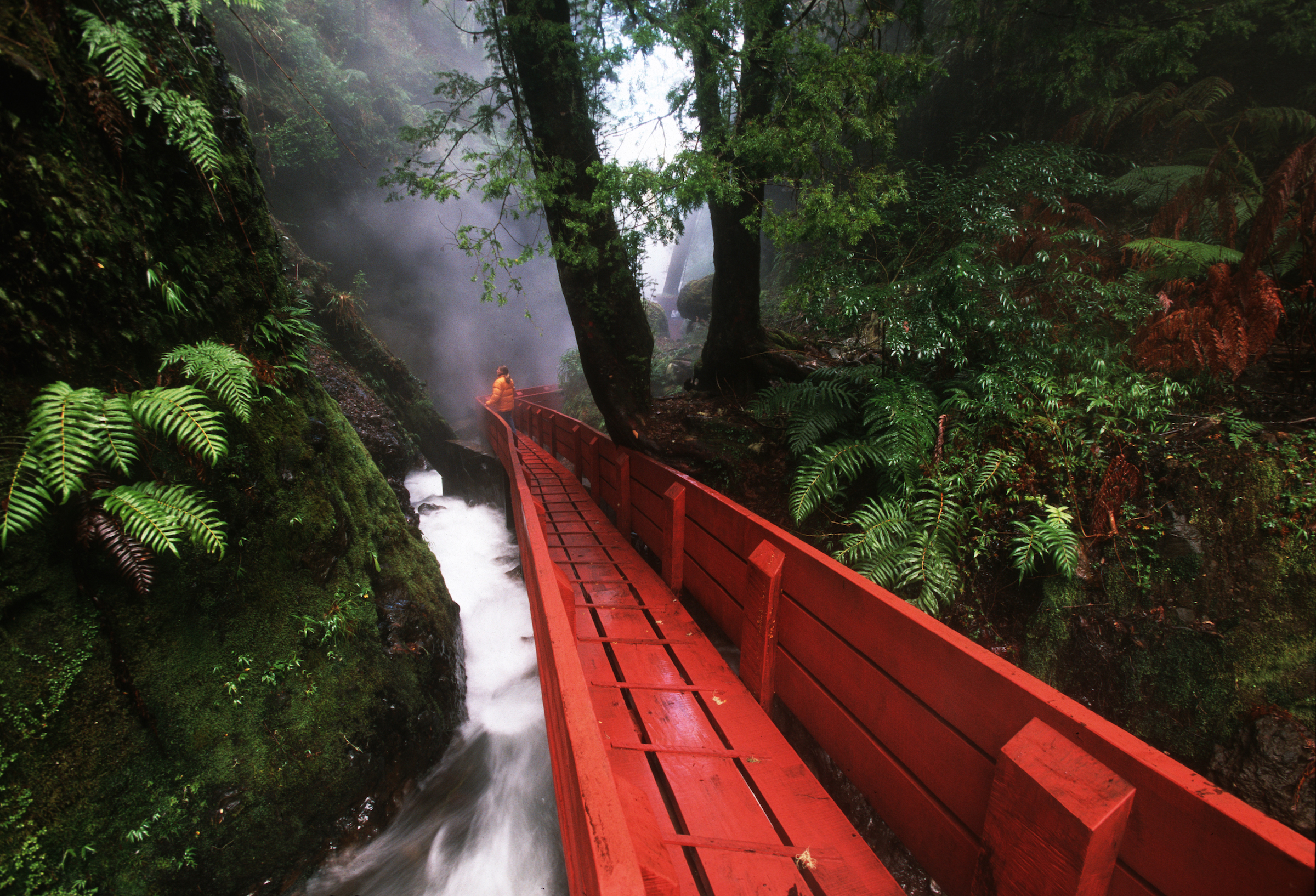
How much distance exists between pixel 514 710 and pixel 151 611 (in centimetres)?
291

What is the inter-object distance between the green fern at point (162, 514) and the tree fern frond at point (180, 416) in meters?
Result: 0.25

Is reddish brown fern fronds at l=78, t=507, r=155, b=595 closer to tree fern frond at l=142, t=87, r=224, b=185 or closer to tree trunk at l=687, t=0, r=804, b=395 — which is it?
tree fern frond at l=142, t=87, r=224, b=185

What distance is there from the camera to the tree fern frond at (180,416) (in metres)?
2.34

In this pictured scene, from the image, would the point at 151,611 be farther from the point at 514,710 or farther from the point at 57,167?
the point at 514,710

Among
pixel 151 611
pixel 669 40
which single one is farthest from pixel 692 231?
pixel 151 611

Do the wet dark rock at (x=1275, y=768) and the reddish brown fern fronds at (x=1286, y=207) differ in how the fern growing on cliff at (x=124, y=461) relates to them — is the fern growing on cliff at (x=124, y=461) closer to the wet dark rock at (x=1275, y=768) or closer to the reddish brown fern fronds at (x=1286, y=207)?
the wet dark rock at (x=1275, y=768)

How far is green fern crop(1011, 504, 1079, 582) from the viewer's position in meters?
2.87

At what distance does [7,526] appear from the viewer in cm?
193

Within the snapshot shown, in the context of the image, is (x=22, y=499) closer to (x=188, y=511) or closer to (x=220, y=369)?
(x=188, y=511)

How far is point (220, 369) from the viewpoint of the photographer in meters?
2.63

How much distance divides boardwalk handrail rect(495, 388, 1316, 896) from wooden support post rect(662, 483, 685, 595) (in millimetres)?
245

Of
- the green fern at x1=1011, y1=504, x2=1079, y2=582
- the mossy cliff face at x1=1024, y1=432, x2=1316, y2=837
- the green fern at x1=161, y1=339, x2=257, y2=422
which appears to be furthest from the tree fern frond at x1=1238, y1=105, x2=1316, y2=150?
the green fern at x1=161, y1=339, x2=257, y2=422

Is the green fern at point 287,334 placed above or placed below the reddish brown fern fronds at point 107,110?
below

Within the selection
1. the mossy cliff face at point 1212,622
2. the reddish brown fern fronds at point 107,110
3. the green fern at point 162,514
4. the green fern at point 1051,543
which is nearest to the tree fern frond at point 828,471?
the green fern at point 1051,543
